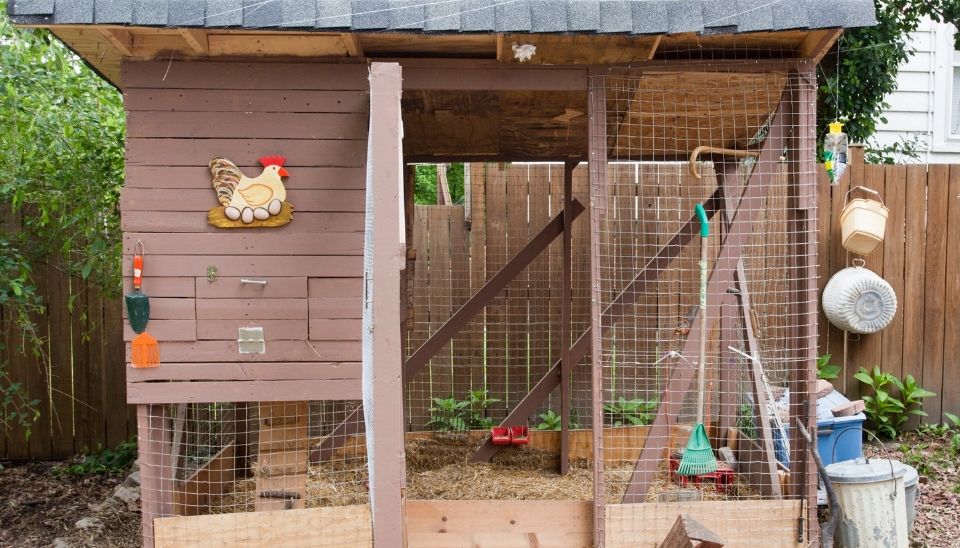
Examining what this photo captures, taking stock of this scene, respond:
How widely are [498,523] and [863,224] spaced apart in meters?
3.33

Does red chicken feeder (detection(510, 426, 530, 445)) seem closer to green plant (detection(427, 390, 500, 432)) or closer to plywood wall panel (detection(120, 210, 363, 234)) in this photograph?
green plant (detection(427, 390, 500, 432))

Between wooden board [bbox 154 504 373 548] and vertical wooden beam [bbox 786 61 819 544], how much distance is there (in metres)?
2.14

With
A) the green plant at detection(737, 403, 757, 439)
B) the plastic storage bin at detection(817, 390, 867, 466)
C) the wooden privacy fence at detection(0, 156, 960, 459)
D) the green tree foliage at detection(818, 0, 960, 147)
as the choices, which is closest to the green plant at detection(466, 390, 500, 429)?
the wooden privacy fence at detection(0, 156, 960, 459)

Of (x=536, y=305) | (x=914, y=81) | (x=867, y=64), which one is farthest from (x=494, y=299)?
(x=914, y=81)

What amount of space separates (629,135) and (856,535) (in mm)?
2625

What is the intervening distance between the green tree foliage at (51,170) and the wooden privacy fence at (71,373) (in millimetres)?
163

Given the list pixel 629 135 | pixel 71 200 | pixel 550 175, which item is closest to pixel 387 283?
pixel 629 135

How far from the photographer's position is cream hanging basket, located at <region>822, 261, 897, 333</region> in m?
5.53

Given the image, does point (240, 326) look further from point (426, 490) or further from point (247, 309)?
point (426, 490)

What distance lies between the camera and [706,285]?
3988 millimetres

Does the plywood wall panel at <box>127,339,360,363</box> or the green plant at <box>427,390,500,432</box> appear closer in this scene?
the plywood wall panel at <box>127,339,360,363</box>

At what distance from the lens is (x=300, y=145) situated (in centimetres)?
370

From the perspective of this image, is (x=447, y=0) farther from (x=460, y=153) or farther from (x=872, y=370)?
(x=872, y=370)

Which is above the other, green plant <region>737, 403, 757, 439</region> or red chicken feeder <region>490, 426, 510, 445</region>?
green plant <region>737, 403, 757, 439</region>
